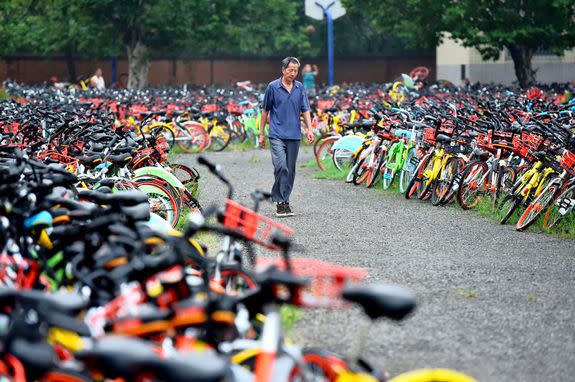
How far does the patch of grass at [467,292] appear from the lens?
7.09 m

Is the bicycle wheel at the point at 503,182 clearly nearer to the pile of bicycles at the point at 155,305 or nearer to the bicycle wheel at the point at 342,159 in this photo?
the bicycle wheel at the point at 342,159

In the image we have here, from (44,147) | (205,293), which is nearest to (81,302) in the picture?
(205,293)

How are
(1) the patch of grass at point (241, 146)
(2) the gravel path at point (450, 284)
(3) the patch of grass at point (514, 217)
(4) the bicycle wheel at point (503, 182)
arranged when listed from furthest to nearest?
(1) the patch of grass at point (241, 146)
(4) the bicycle wheel at point (503, 182)
(3) the patch of grass at point (514, 217)
(2) the gravel path at point (450, 284)

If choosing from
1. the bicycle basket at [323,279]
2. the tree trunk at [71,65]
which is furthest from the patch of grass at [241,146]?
the tree trunk at [71,65]

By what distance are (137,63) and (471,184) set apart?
25699 millimetres

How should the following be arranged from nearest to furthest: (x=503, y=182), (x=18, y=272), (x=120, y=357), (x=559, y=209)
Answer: (x=120, y=357) → (x=18, y=272) → (x=559, y=209) → (x=503, y=182)

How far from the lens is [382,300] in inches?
130

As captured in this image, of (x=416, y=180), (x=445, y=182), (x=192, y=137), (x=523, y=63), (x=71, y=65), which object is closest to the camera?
(x=445, y=182)

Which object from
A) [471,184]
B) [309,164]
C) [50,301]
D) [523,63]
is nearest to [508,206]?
[471,184]

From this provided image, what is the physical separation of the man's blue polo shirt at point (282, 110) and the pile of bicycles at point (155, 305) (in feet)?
19.7

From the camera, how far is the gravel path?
5.58 m

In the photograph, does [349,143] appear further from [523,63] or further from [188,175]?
[523,63]

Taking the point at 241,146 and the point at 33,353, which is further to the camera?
the point at 241,146

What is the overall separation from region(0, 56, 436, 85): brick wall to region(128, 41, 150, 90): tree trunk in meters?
8.39
